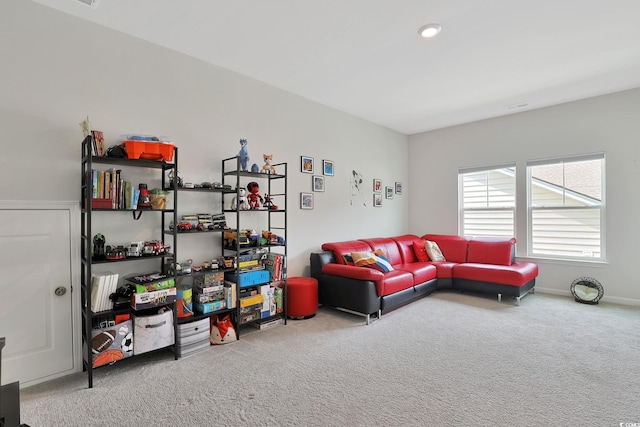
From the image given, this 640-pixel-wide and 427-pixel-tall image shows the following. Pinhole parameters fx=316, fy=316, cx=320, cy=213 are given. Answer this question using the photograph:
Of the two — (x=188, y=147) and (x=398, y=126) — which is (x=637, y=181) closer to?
(x=398, y=126)

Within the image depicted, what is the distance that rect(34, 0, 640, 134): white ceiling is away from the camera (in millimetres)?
2484

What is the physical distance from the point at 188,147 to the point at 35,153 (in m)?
1.17

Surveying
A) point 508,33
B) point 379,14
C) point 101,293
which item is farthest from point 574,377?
point 101,293

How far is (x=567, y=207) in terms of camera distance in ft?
15.4

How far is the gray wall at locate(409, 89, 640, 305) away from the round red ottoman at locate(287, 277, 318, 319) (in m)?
3.34

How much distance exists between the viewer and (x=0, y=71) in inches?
88.8

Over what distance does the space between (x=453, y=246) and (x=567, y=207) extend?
66.7 inches

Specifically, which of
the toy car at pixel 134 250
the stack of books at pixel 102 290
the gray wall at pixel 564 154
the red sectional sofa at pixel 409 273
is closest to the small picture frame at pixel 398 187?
the gray wall at pixel 564 154

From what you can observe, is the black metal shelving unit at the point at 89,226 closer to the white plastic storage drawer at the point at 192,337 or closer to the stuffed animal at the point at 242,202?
the white plastic storage drawer at the point at 192,337

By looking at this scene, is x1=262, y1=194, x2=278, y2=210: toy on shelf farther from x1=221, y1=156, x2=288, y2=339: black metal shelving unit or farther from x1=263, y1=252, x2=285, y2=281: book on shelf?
x1=263, y1=252, x2=285, y2=281: book on shelf

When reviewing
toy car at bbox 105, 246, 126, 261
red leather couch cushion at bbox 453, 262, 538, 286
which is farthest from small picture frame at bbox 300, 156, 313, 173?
red leather couch cushion at bbox 453, 262, 538, 286

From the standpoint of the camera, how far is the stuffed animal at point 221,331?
9.94 ft

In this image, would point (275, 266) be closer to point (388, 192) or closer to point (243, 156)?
point (243, 156)

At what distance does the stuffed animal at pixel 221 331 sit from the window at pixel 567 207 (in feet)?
15.3
